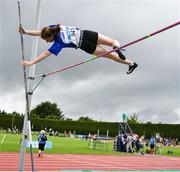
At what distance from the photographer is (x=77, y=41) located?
565 cm

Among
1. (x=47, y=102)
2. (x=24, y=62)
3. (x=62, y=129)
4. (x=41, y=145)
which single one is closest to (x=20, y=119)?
(x=62, y=129)

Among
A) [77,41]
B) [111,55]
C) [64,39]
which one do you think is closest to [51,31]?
[64,39]

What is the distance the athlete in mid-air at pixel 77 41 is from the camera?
5516 millimetres

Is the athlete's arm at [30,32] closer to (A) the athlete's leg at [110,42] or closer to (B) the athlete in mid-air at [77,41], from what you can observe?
(B) the athlete in mid-air at [77,41]

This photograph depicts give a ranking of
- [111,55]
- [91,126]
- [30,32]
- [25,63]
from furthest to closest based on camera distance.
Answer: [91,126] → [30,32] → [111,55] → [25,63]

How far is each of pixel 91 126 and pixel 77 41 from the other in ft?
136

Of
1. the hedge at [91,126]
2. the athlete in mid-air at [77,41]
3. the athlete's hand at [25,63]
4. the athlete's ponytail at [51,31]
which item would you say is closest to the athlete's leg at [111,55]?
the athlete in mid-air at [77,41]

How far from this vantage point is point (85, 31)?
18.6ft

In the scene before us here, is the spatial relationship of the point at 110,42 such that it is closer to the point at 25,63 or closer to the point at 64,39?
the point at 64,39

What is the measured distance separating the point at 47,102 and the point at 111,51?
2682 inches

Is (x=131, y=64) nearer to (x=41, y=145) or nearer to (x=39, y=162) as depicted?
(x=39, y=162)

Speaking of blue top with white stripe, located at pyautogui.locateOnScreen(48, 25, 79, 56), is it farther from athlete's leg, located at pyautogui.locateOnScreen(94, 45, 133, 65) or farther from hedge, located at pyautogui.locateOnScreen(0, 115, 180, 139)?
hedge, located at pyautogui.locateOnScreen(0, 115, 180, 139)

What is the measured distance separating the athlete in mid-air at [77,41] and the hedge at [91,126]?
3792cm

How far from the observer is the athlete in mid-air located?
552 cm
